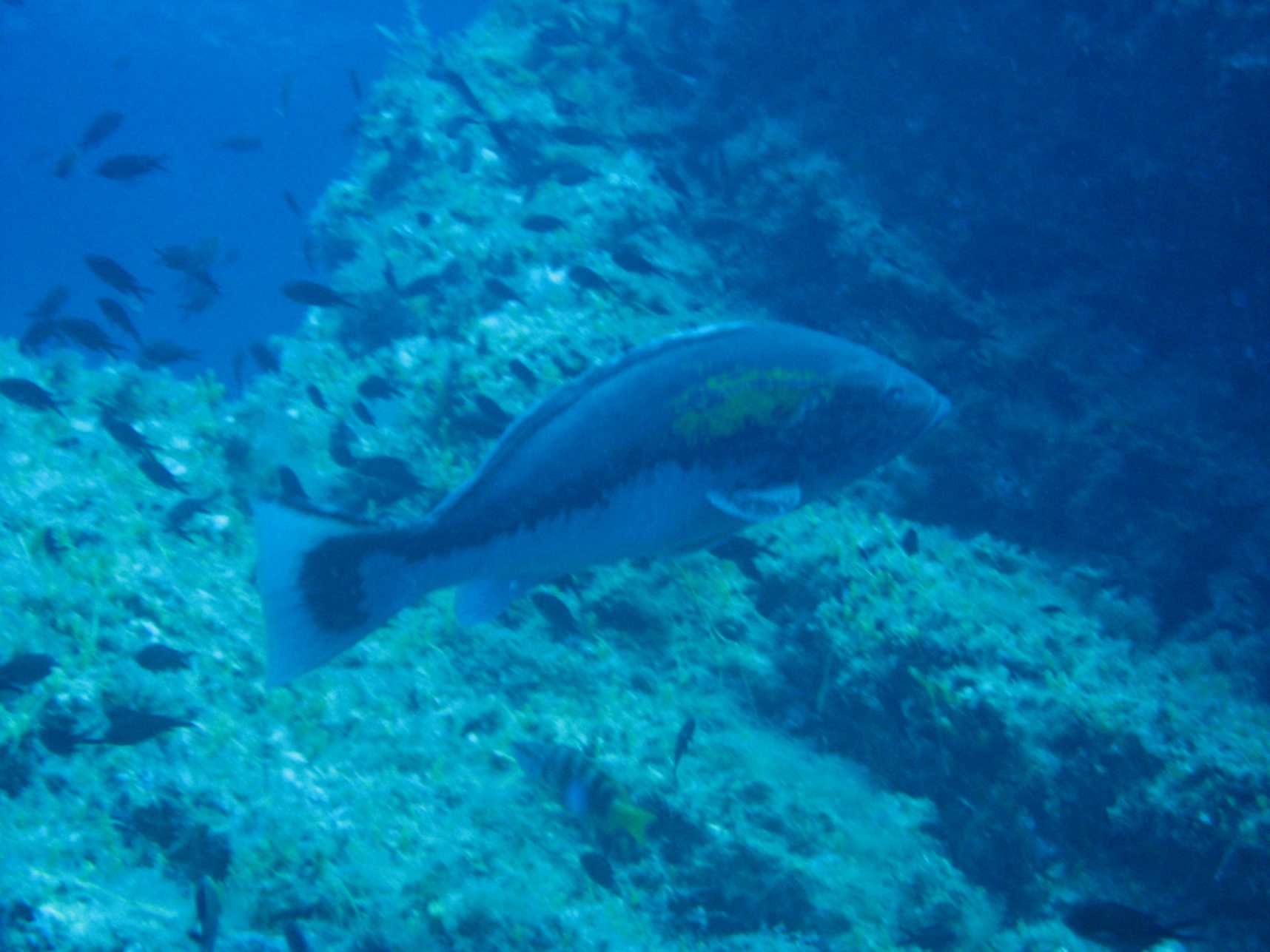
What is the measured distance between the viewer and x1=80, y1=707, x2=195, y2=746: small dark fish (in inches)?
161

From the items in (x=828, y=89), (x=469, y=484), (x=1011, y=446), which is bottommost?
(x=1011, y=446)

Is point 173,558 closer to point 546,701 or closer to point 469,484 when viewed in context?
point 546,701

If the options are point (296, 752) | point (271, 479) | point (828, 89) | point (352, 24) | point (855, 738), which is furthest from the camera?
point (352, 24)

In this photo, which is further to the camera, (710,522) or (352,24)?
(352,24)

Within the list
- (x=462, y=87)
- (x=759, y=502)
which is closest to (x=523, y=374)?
(x=462, y=87)

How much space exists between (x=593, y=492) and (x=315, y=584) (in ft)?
2.72

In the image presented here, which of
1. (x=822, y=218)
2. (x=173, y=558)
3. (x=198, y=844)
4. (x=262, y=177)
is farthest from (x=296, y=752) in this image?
(x=262, y=177)

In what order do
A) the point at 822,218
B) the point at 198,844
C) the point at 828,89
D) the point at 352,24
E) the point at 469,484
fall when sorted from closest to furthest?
the point at 469,484 < the point at 198,844 < the point at 822,218 < the point at 828,89 < the point at 352,24

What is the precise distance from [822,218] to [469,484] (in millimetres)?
10371

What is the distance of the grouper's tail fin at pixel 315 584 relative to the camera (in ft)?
7.05

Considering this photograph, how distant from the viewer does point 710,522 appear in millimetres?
2334

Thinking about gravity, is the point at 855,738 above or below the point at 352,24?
below

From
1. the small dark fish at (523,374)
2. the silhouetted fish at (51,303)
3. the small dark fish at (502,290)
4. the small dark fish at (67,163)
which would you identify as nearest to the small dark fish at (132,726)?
the small dark fish at (523,374)

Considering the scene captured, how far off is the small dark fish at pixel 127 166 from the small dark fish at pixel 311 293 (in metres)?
3.20
